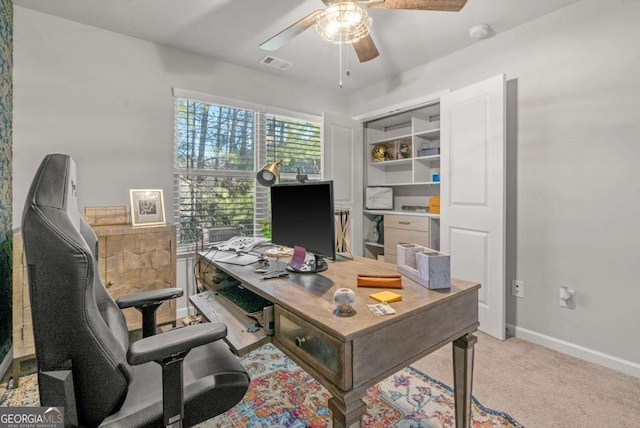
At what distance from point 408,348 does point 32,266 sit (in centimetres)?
113

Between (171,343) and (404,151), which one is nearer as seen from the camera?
(171,343)

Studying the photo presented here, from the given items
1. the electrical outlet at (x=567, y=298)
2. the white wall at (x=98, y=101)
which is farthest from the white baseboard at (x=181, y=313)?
the electrical outlet at (x=567, y=298)

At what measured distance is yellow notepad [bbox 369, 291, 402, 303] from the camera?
1181 millimetres

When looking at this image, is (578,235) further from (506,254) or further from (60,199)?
(60,199)

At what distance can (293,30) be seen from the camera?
1.88 meters

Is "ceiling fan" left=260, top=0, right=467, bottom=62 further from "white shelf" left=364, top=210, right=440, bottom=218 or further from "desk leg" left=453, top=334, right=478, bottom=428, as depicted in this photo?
"white shelf" left=364, top=210, right=440, bottom=218

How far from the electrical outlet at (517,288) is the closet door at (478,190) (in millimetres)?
238

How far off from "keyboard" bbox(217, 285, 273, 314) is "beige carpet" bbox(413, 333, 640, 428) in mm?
1351

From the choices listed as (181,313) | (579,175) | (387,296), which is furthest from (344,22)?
(181,313)

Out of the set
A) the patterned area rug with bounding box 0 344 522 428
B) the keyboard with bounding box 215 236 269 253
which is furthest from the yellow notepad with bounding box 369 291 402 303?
the keyboard with bounding box 215 236 269 253

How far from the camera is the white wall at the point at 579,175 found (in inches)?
83.0

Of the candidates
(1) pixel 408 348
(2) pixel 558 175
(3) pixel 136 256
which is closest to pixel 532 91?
(2) pixel 558 175

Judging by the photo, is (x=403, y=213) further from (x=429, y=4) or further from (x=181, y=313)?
(x=181, y=313)

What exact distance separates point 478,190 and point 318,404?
2085 mm
